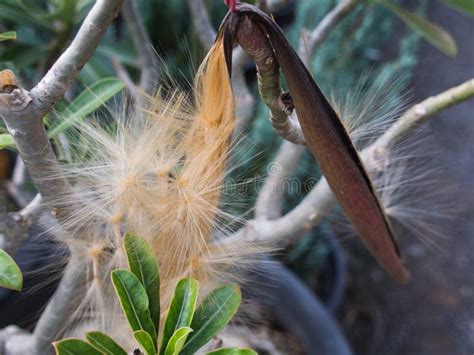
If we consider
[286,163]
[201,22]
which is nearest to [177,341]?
[286,163]

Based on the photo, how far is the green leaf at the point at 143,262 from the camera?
579 mm

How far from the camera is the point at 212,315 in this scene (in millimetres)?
604

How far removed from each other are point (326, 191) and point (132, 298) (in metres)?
0.34

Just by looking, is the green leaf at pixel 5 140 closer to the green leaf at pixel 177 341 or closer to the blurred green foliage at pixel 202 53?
the blurred green foliage at pixel 202 53

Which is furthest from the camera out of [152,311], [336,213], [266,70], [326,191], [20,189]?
[336,213]

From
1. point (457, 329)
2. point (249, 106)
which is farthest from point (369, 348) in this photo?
point (249, 106)

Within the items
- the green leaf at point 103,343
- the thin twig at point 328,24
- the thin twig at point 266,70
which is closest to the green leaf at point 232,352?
the green leaf at point 103,343

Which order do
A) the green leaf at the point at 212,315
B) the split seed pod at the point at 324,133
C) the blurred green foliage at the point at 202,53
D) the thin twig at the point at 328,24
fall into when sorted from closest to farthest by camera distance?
the split seed pod at the point at 324,133 < the green leaf at the point at 212,315 < the blurred green foliage at the point at 202,53 < the thin twig at the point at 328,24

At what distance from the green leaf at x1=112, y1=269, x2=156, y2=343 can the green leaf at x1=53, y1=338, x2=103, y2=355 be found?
0.05 metres

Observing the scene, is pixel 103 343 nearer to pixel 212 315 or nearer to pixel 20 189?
→ pixel 212 315

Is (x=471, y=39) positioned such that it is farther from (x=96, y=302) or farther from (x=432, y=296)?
(x=96, y=302)

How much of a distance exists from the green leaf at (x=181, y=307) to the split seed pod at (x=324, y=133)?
19cm

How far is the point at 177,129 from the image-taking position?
2.04 feet

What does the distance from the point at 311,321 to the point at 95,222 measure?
69cm
